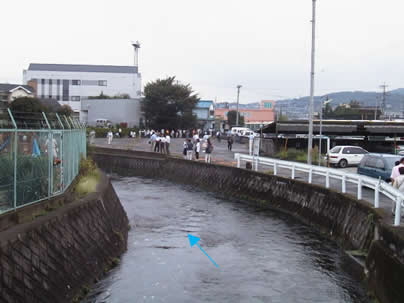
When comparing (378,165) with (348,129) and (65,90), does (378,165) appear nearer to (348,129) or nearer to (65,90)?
(348,129)

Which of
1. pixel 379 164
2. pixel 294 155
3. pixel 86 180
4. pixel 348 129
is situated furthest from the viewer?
pixel 348 129

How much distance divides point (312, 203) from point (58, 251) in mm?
11166

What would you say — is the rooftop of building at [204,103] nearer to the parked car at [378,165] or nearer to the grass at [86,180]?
the parked car at [378,165]

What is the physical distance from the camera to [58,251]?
8.93 metres

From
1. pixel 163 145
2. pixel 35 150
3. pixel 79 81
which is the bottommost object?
pixel 163 145

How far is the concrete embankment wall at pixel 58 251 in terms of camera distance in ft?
23.8

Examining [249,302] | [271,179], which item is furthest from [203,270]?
[271,179]

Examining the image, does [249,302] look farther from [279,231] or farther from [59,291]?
[279,231]

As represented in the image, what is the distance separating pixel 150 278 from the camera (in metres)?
11.1

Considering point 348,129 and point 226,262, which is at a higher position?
point 348,129

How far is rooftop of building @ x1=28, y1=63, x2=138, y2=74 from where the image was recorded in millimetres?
93250

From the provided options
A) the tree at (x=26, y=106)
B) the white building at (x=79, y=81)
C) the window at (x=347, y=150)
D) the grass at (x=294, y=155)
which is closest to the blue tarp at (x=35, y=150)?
the tree at (x=26, y=106)

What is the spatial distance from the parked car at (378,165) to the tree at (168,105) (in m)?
57.6

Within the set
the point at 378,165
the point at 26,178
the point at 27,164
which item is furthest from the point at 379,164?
the point at 26,178
